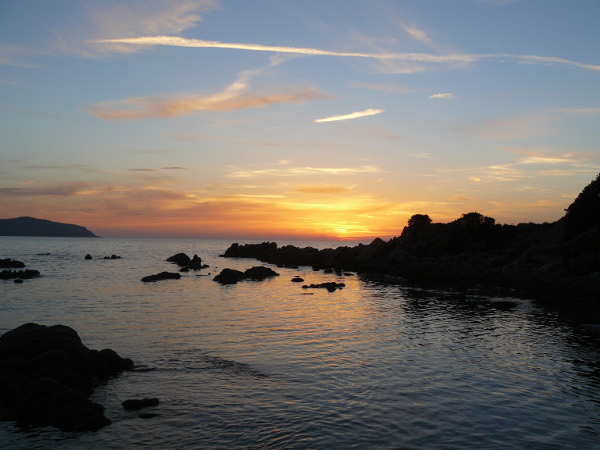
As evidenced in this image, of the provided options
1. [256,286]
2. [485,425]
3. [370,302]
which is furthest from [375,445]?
[256,286]

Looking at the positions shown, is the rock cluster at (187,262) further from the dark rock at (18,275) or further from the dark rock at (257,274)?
the dark rock at (18,275)

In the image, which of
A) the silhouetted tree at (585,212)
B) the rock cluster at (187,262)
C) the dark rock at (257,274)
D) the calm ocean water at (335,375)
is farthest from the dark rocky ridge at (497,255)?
the rock cluster at (187,262)

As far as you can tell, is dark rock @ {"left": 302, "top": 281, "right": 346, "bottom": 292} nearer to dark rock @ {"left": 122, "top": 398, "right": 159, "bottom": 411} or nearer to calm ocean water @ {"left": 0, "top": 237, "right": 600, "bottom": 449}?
calm ocean water @ {"left": 0, "top": 237, "right": 600, "bottom": 449}

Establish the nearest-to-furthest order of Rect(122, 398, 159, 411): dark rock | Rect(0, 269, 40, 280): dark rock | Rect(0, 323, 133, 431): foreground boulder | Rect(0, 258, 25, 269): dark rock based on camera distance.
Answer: Rect(0, 323, 133, 431): foreground boulder
Rect(122, 398, 159, 411): dark rock
Rect(0, 269, 40, 280): dark rock
Rect(0, 258, 25, 269): dark rock

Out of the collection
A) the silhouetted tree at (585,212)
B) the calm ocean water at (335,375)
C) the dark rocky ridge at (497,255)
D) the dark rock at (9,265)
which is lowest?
the calm ocean water at (335,375)

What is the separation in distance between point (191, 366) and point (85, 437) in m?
8.66

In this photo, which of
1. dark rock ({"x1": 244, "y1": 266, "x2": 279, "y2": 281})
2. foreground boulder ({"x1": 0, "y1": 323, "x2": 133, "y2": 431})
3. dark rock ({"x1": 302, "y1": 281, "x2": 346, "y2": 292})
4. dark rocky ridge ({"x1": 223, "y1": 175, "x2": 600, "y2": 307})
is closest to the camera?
foreground boulder ({"x1": 0, "y1": 323, "x2": 133, "y2": 431})

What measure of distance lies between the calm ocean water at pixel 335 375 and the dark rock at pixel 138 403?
322 mm

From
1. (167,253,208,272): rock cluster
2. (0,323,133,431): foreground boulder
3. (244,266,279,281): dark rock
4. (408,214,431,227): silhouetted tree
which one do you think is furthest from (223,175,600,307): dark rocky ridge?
(0,323,133,431): foreground boulder

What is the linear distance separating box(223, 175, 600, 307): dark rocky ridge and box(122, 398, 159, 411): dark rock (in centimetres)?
4827

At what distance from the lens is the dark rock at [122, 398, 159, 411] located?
16875 mm

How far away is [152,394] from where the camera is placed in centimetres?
1869

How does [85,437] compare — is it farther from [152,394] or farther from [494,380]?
[494,380]

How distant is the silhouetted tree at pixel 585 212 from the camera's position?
62031 millimetres
